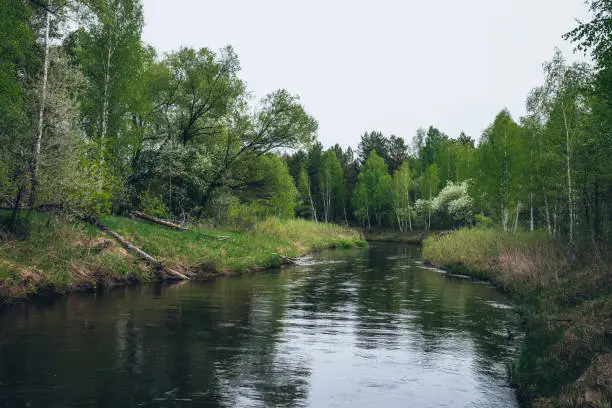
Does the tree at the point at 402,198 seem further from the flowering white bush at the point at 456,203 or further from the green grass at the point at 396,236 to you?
the flowering white bush at the point at 456,203

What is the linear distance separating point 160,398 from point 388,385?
489 cm

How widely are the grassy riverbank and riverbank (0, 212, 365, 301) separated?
637 inches

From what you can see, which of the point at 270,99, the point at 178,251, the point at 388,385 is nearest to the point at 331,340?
the point at 388,385

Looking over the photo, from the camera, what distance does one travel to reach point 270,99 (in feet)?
141

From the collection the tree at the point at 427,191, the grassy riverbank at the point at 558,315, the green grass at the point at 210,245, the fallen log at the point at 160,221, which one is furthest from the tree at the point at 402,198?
the fallen log at the point at 160,221

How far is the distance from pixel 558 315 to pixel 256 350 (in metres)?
8.98

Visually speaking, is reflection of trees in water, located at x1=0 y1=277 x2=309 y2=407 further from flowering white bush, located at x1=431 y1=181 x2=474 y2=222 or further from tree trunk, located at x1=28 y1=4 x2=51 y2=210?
flowering white bush, located at x1=431 y1=181 x2=474 y2=222

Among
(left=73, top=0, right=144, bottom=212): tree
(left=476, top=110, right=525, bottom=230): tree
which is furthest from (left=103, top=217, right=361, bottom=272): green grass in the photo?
(left=476, top=110, right=525, bottom=230): tree

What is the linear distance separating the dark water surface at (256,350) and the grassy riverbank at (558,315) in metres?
Answer: 0.77

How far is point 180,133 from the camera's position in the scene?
1670 inches

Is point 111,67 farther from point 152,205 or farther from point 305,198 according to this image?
point 305,198

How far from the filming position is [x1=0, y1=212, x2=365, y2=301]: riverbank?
66.9 ft

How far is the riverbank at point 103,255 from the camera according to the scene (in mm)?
20406

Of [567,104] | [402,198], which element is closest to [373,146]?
[402,198]
